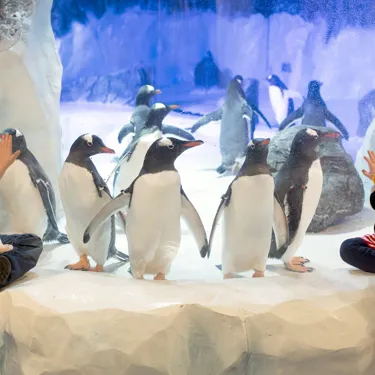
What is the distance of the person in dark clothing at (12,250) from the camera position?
1892mm

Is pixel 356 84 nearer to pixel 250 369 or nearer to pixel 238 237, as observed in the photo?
pixel 238 237

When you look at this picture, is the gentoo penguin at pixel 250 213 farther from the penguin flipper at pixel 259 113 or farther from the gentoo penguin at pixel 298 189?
the penguin flipper at pixel 259 113

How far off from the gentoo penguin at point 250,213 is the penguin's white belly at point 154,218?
206 millimetres

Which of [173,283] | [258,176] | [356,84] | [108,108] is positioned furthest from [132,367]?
[356,84]

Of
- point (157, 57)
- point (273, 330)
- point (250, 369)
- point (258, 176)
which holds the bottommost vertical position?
point (250, 369)

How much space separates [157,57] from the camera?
3400 mm

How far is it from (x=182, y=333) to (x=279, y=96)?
202cm

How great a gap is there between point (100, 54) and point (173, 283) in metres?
1.87

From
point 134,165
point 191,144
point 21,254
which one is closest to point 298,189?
point 191,144

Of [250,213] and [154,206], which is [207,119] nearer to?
[250,213]

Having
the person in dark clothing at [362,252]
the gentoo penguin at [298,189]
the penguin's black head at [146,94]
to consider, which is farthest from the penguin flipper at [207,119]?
the person in dark clothing at [362,252]

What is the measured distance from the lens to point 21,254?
1.96 meters

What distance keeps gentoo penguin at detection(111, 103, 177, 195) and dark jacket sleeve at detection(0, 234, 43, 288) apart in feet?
3.15

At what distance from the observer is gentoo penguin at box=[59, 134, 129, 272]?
2242mm
